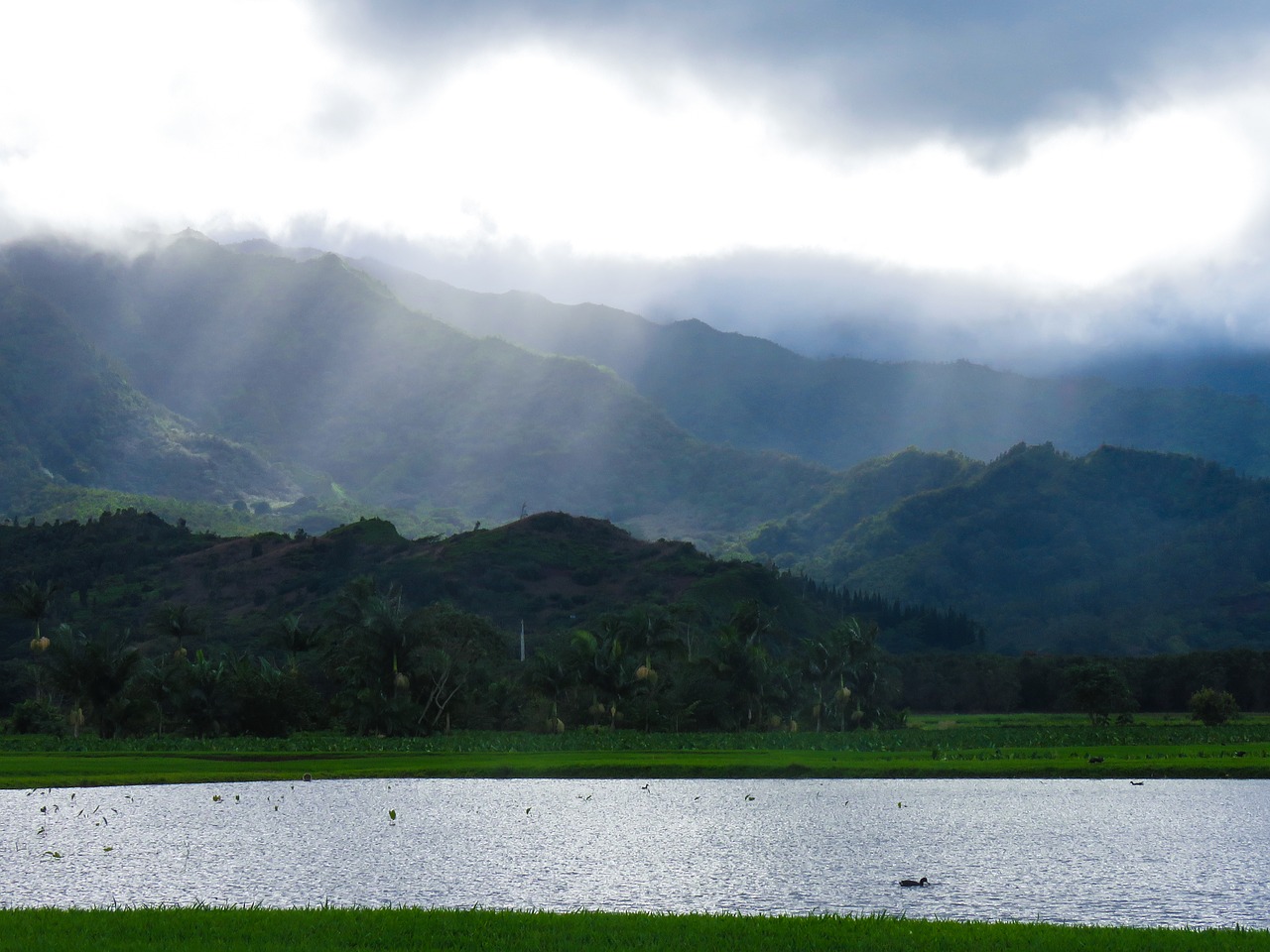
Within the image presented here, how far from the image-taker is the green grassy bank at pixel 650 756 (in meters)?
55.0

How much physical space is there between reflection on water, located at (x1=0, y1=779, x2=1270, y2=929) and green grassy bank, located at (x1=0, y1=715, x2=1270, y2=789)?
7.09 metres

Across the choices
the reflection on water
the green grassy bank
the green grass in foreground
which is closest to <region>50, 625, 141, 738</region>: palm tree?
the green grassy bank

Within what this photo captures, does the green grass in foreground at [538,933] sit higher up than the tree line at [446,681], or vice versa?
the tree line at [446,681]

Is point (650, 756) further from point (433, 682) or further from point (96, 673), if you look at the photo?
point (96, 673)

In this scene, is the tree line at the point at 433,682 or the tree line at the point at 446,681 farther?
the tree line at the point at 446,681

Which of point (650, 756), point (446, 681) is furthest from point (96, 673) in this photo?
point (650, 756)

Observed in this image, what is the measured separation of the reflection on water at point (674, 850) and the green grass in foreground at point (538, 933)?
2.17 meters

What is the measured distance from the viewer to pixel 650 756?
218 ft

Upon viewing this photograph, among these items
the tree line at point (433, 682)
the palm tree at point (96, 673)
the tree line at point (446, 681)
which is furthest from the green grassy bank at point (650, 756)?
the tree line at point (446, 681)

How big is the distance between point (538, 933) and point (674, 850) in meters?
12.6

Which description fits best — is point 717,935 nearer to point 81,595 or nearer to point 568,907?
point 568,907

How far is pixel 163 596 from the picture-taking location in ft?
607

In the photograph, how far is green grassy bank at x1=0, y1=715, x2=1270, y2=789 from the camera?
55000 millimetres

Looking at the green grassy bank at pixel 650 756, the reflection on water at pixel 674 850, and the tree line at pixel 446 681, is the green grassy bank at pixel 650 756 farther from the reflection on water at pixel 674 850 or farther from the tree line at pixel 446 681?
the reflection on water at pixel 674 850
